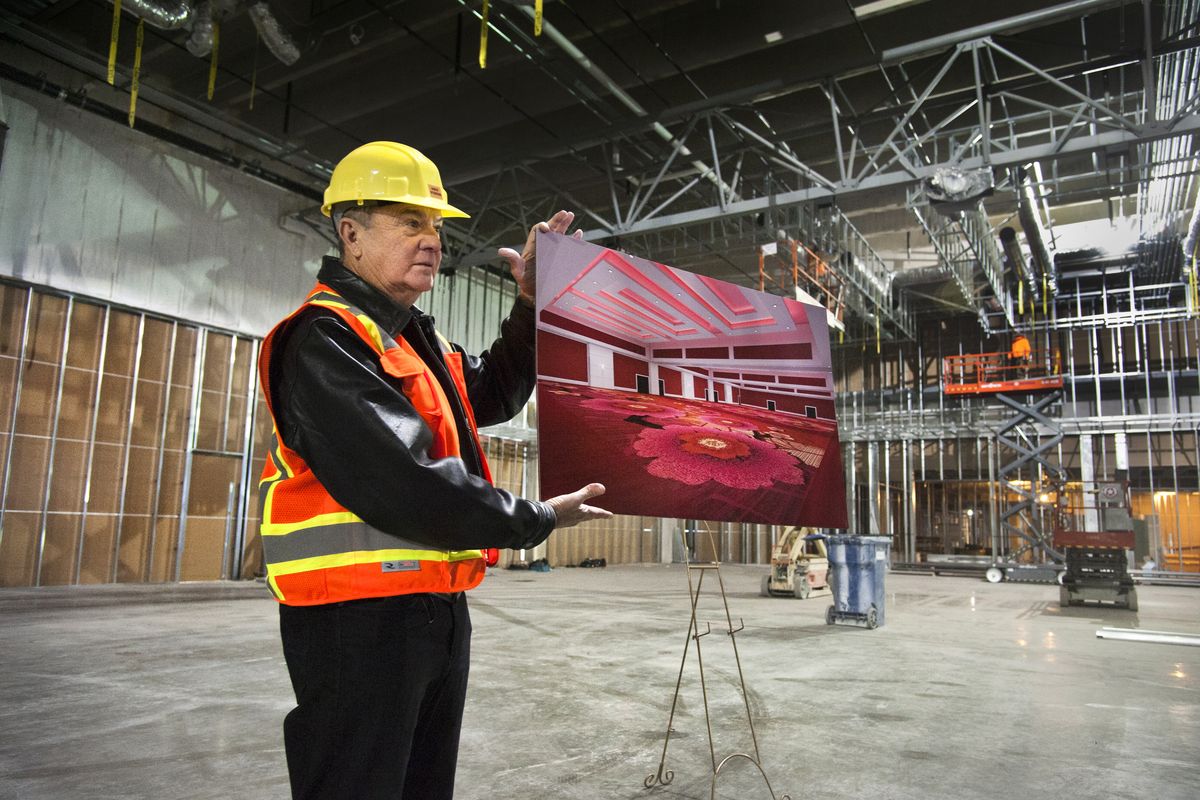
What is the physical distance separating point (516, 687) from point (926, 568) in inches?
785

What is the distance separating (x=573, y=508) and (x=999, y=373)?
26.0 m

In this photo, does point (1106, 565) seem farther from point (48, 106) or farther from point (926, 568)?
point (48, 106)

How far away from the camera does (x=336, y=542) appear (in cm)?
153

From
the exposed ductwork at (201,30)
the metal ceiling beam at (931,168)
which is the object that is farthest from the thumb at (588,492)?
the exposed ductwork at (201,30)

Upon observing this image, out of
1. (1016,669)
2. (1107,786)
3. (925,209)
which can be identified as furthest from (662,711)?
(925,209)

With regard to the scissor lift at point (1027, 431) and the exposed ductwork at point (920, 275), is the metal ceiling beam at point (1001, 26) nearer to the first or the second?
the exposed ductwork at point (920, 275)

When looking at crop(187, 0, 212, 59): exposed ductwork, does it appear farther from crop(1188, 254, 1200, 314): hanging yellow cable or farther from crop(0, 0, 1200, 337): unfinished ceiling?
crop(1188, 254, 1200, 314): hanging yellow cable

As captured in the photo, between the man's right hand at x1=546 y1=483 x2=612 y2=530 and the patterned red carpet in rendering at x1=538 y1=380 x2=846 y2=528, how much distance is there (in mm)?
282

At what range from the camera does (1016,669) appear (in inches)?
278

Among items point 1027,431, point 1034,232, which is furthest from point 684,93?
point 1027,431

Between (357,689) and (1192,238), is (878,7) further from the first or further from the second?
A: (357,689)

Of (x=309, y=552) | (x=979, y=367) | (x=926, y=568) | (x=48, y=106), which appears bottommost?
(x=926, y=568)

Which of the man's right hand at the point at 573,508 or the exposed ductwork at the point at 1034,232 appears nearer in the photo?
the man's right hand at the point at 573,508

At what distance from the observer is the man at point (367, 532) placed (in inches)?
57.4
